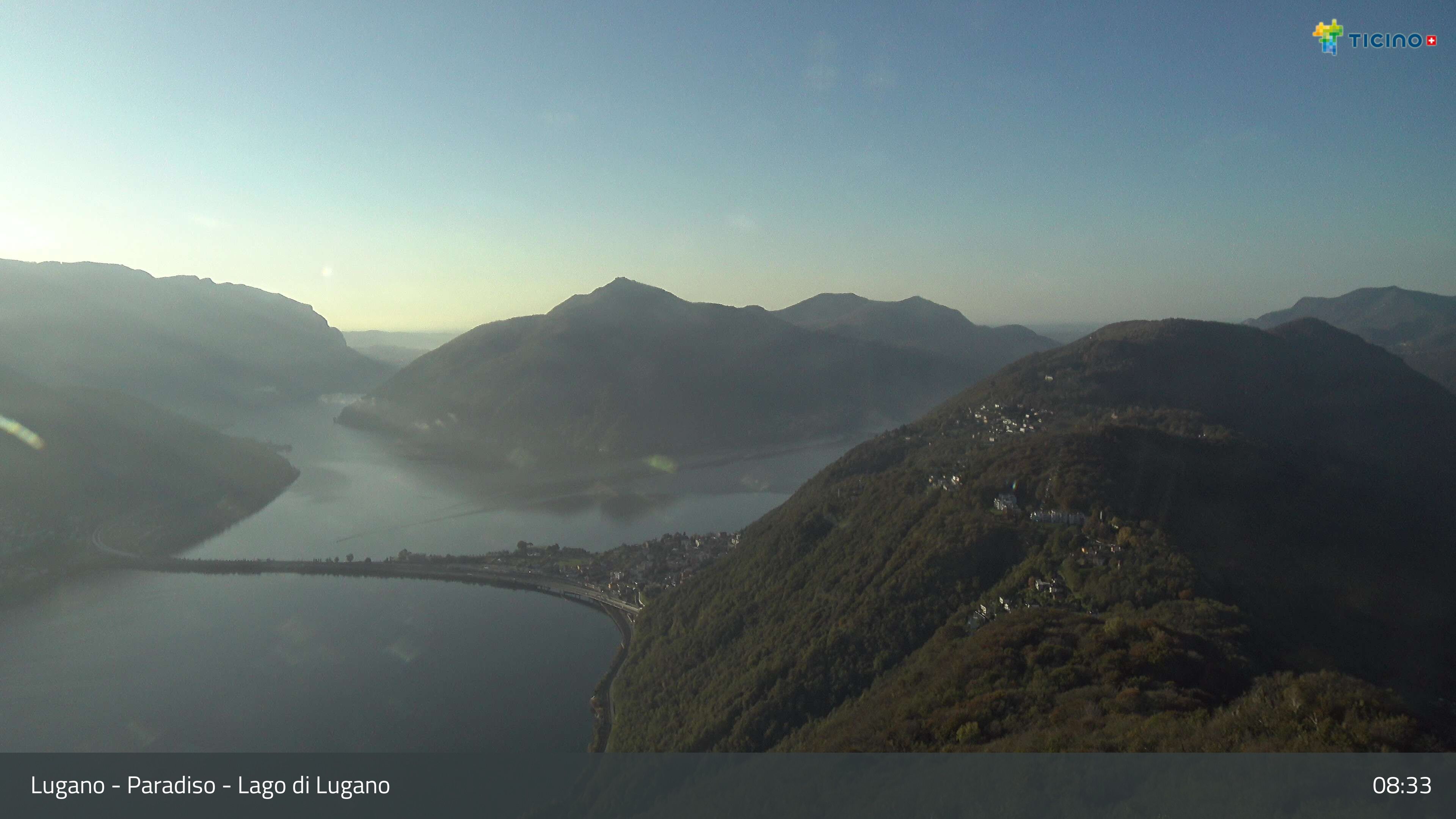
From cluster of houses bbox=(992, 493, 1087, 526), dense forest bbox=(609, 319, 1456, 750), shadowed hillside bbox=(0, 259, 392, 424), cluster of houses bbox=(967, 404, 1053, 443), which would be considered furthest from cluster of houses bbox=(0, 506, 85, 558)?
cluster of houses bbox=(967, 404, 1053, 443)

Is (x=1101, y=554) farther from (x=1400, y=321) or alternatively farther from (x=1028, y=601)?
(x=1400, y=321)

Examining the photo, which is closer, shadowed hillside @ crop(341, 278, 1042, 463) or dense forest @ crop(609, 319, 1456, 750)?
dense forest @ crop(609, 319, 1456, 750)

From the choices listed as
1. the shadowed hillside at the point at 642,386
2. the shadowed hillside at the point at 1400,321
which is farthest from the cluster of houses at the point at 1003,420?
the shadowed hillside at the point at 1400,321

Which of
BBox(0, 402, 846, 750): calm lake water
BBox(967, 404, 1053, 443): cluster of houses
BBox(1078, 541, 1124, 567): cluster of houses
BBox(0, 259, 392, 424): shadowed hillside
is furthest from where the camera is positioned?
BBox(0, 259, 392, 424): shadowed hillside

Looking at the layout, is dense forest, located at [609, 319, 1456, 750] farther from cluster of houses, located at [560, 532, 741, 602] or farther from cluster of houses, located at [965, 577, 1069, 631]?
cluster of houses, located at [560, 532, 741, 602]

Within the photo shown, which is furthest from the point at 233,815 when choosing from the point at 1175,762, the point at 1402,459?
the point at 1402,459

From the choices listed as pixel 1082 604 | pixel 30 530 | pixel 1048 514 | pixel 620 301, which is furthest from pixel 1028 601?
pixel 620 301

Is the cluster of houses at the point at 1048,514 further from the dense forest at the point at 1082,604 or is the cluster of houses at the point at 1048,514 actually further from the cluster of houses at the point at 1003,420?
the cluster of houses at the point at 1003,420
